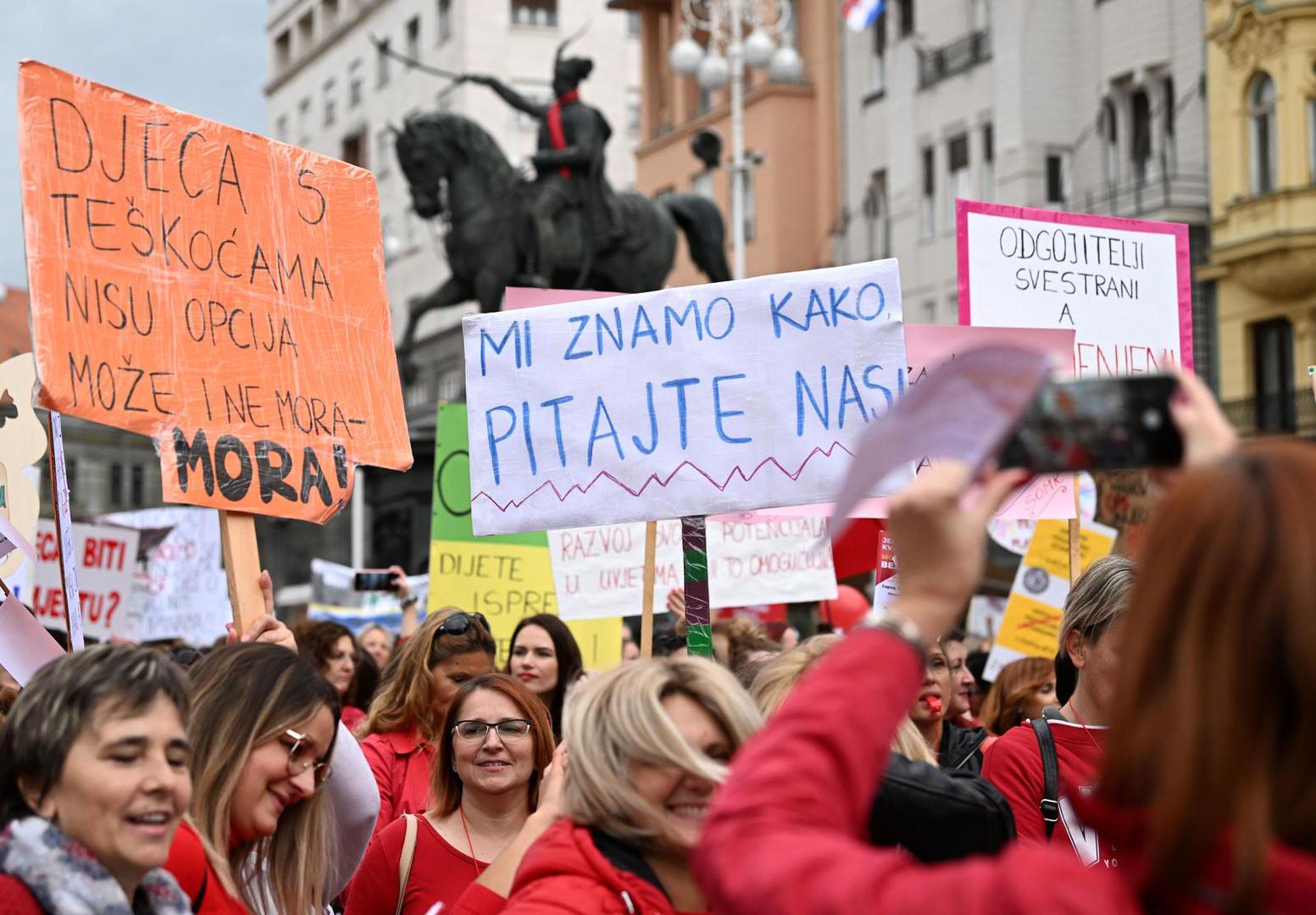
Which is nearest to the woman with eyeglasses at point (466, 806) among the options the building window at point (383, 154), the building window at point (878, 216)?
the building window at point (878, 216)

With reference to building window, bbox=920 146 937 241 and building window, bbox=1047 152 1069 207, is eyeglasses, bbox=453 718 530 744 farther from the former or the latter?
building window, bbox=920 146 937 241

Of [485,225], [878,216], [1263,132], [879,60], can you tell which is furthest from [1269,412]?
[485,225]

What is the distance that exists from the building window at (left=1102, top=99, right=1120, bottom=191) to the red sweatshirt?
31236 millimetres

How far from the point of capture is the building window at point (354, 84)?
57.4 m

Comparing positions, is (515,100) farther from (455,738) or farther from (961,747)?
(455,738)

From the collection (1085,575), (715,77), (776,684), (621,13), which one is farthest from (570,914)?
(621,13)

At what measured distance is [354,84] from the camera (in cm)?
5788

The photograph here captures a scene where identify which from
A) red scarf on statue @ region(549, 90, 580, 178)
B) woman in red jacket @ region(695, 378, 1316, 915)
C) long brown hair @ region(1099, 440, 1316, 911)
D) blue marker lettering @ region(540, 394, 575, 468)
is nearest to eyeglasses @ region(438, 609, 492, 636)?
blue marker lettering @ region(540, 394, 575, 468)

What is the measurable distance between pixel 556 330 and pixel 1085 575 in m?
1.60

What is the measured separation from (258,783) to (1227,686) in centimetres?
195

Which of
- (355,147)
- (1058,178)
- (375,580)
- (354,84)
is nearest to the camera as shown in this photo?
(375,580)

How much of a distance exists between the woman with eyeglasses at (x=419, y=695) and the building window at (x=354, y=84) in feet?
175

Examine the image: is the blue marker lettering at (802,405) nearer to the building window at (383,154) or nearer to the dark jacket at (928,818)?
the dark jacket at (928,818)

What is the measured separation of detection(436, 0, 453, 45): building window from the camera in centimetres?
5325
